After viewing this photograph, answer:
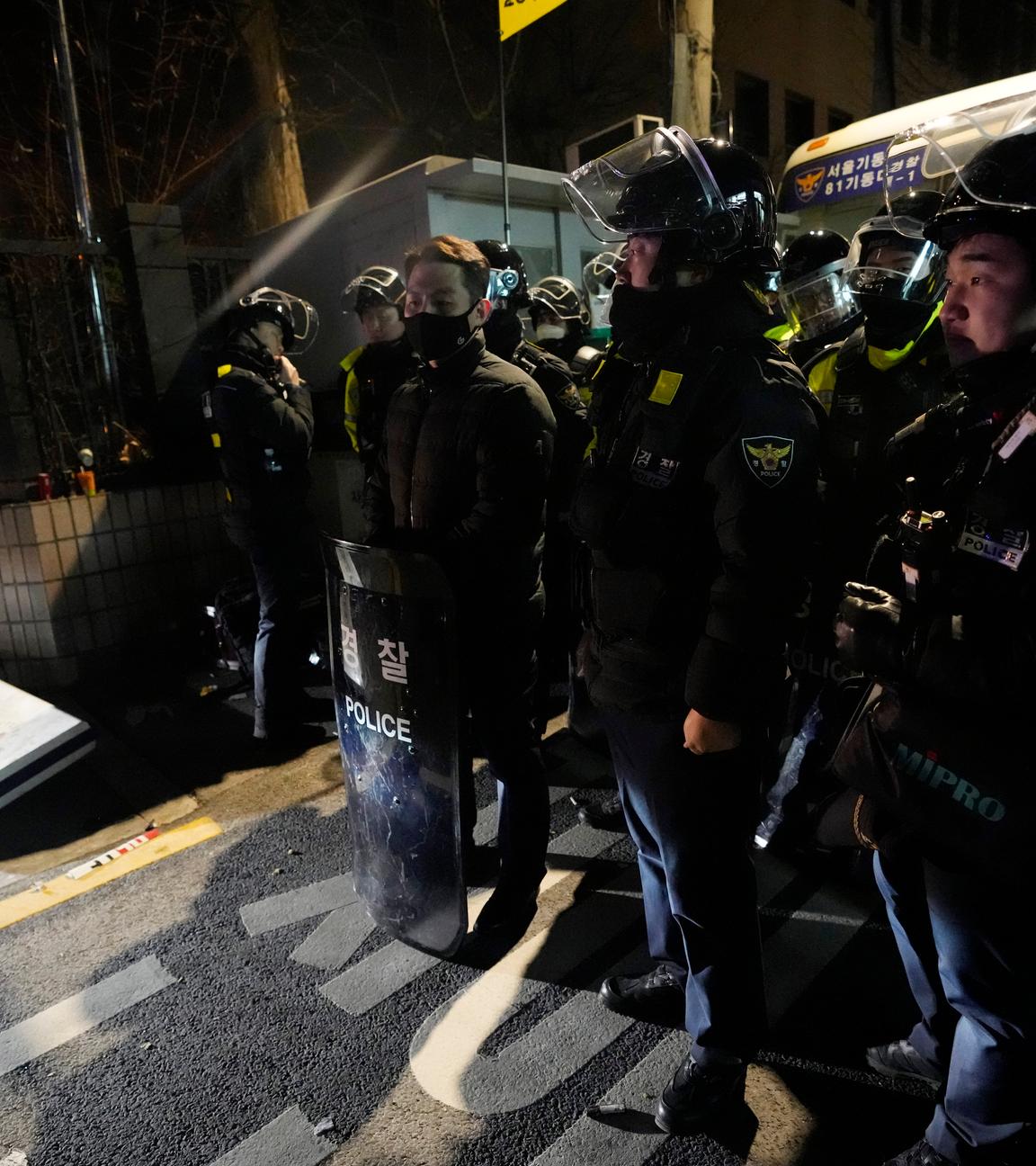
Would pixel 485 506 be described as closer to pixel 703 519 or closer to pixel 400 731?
pixel 400 731

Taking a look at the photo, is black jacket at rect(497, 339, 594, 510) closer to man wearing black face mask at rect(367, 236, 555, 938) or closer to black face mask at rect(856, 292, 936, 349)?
man wearing black face mask at rect(367, 236, 555, 938)

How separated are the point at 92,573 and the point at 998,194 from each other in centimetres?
541

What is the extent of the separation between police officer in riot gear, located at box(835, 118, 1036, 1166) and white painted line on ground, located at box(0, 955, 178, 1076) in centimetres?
221

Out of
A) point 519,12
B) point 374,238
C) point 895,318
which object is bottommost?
point 895,318

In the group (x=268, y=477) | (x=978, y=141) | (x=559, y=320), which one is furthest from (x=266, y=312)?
(x=978, y=141)

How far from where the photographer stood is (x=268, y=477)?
Result: 13.8 feet

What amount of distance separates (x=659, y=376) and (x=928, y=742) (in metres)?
0.95

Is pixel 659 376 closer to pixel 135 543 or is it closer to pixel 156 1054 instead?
pixel 156 1054

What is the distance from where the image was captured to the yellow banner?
4754mm

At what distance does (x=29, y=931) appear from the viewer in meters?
2.88

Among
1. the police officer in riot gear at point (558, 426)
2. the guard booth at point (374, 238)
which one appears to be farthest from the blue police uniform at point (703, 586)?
the guard booth at point (374, 238)

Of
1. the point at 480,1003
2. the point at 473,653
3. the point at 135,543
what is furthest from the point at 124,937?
the point at 135,543

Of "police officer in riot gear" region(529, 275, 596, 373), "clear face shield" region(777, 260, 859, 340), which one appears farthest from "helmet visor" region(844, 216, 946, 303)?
"police officer in riot gear" region(529, 275, 596, 373)

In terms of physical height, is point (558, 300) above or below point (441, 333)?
above
